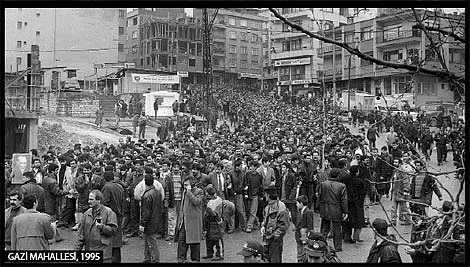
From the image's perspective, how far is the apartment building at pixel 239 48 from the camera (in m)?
8.49

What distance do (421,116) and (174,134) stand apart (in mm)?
4337

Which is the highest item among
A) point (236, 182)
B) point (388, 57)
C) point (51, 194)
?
point (388, 57)

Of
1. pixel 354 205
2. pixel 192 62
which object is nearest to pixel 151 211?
Answer: pixel 354 205

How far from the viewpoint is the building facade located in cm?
698

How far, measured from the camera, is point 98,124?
392 inches

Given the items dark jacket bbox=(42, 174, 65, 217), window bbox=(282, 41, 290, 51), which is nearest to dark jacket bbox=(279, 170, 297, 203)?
window bbox=(282, 41, 290, 51)

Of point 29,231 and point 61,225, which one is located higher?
point 29,231

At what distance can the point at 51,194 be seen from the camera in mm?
8586

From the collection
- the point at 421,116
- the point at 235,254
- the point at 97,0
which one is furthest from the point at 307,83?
the point at 97,0

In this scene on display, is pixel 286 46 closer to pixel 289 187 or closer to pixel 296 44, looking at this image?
pixel 296 44

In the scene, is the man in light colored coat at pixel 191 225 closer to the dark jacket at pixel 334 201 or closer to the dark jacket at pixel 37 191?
the dark jacket at pixel 334 201

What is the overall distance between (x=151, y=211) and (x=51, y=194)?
5.83 feet

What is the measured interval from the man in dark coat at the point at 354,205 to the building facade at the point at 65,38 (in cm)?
397

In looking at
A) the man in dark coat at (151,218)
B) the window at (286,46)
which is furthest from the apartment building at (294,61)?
the man in dark coat at (151,218)
